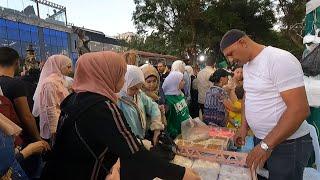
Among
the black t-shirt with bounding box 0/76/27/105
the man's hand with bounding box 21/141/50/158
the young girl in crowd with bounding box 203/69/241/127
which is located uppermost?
the black t-shirt with bounding box 0/76/27/105

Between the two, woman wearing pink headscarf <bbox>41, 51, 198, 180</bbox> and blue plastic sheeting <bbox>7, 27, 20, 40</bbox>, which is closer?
woman wearing pink headscarf <bbox>41, 51, 198, 180</bbox>

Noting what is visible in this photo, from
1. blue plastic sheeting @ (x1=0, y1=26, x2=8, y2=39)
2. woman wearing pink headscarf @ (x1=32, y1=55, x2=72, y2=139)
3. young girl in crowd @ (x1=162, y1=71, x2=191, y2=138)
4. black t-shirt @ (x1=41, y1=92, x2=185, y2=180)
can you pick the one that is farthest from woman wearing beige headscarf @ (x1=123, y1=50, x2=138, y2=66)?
blue plastic sheeting @ (x1=0, y1=26, x2=8, y2=39)

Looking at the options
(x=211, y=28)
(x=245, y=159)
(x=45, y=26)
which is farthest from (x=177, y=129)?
(x=45, y=26)

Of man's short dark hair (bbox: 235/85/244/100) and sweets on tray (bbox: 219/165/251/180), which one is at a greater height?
man's short dark hair (bbox: 235/85/244/100)

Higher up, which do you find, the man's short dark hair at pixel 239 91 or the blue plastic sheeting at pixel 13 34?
the blue plastic sheeting at pixel 13 34

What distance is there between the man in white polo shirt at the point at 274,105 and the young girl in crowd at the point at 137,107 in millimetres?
916

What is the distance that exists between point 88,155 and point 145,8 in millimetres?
23979

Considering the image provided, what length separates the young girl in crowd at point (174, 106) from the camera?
472 cm

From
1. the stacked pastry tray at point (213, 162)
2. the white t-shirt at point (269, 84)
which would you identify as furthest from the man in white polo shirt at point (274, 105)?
the stacked pastry tray at point (213, 162)

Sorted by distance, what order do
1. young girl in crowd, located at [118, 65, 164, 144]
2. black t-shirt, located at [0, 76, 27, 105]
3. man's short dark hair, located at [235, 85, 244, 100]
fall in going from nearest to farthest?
1. young girl in crowd, located at [118, 65, 164, 144]
2. black t-shirt, located at [0, 76, 27, 105]
3. man's short dark hair, located at [235, 85, 244, 100]

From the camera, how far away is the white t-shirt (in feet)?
7.77

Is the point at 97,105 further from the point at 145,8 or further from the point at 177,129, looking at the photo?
the point at 145,8

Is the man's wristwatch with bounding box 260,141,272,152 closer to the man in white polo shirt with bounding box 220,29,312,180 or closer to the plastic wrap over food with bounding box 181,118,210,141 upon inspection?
the man in white polo shirt with bounding box 220,29,312,180

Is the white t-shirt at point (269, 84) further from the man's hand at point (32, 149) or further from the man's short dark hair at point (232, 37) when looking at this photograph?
the man's hand at point (32, 149)
